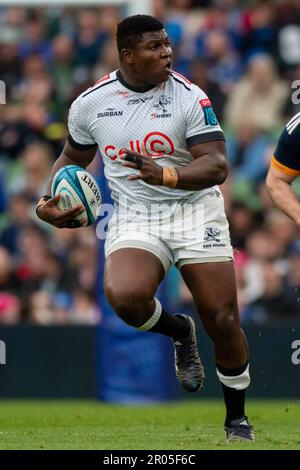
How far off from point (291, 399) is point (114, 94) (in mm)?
5378

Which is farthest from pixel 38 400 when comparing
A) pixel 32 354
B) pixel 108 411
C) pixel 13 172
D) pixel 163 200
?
pixel 163 200

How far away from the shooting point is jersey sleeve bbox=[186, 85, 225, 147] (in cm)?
758

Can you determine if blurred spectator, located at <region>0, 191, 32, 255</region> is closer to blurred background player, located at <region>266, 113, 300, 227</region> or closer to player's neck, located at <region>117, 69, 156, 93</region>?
player's neck, located at <region>117, 69, 156, 93</region>

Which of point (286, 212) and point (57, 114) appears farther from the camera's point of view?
point (57, 114)

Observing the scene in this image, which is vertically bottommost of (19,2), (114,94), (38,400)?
(38,400)

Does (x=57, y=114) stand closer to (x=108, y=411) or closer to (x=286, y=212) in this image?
(x=108, y=411)

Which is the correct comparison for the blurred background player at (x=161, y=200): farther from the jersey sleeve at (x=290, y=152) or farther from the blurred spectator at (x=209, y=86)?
the blurred spectator at (x=209, y=86)

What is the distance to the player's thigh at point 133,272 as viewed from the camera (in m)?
7.45

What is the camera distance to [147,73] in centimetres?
771

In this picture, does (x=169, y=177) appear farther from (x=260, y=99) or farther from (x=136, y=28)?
(x=260, y=99)

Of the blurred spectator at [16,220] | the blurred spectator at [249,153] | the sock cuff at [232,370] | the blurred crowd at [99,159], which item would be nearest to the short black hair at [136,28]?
the sock cuff at [232,370]

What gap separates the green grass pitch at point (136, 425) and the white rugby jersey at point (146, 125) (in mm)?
1511

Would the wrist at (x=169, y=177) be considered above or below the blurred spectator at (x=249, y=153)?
below

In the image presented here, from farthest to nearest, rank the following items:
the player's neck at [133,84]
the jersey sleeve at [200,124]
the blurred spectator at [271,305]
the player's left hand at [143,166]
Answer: the blurred spectator at [271,305] < the player's neck at [133,84] < the jersey sleeve at [200,124] < the player's left hand at [143,166]
